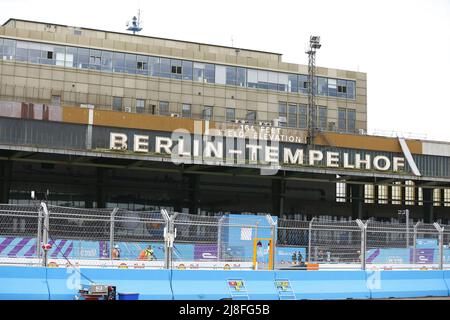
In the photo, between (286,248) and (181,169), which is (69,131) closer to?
(181,169)

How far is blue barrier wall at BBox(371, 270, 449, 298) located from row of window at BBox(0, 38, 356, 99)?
50.3 metres

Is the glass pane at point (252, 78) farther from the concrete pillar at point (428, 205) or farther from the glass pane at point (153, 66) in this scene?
the concrete pillar at point (428, 205)

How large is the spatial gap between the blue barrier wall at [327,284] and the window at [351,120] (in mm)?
57540

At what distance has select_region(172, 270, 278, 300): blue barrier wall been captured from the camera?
18.7m

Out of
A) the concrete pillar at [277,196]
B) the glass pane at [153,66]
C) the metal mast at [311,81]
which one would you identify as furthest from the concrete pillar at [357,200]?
the glass pane at [153,66]

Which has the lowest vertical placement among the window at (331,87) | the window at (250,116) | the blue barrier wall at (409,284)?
A: the blue barrier wall at (409,284)

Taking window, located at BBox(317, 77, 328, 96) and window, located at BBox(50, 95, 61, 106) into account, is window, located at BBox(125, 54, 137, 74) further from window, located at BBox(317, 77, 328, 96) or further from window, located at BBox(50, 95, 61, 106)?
window, located at BBox(317, 77, 328, 96)

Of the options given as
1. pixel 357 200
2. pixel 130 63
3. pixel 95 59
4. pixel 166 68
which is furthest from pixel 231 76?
pixel 357 200

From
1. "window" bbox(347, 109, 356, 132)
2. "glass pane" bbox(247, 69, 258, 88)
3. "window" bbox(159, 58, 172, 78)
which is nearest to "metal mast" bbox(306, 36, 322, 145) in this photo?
"glass pane" bbox(247, 69, 258, 88)

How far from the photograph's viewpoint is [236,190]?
66.1m

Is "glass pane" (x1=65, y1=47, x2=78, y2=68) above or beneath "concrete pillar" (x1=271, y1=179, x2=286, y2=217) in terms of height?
above

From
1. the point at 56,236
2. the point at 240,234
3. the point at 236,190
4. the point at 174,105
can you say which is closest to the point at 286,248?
the point at 240,234

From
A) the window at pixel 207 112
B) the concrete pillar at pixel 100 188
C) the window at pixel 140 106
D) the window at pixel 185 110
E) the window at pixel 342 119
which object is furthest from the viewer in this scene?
the window at pixel 342 119

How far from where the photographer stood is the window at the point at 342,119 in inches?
3066
